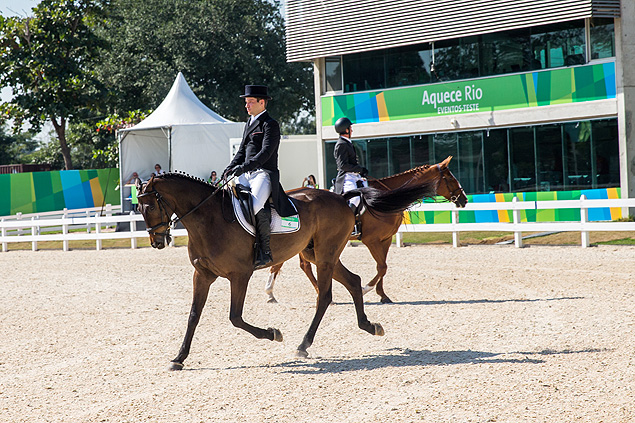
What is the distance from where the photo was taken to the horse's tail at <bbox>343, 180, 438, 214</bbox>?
9.62m

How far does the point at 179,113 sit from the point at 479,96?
1165 centimetres

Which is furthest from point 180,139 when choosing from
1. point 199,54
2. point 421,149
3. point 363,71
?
point 199,54

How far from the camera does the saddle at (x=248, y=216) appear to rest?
7.92 metres

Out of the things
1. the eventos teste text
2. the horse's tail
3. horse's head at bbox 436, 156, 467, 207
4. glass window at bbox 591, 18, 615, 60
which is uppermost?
glass window at bbox 591, 18, 615, 60

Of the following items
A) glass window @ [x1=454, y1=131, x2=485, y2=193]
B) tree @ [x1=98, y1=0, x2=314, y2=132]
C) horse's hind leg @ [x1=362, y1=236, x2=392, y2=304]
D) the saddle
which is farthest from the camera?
tree @ [x1=98, y1=0, x2=314, y2=132]

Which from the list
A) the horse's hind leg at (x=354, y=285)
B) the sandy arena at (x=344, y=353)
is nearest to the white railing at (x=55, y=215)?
the sandy arena at (x=344, y=353)

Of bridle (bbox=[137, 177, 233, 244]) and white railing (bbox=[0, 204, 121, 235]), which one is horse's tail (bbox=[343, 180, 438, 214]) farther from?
white railing (bbox=[0, 204, 121, 235])

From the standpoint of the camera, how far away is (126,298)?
43.0 ft

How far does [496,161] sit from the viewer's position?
25484 mm

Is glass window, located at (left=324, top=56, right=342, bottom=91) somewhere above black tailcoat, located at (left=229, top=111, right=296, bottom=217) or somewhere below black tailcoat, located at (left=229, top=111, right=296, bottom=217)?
above

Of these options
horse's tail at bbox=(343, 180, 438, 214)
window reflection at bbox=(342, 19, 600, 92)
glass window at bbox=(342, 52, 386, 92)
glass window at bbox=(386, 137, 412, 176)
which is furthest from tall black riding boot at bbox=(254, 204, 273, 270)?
glass window at bbox=(342, 52, 386, 92)

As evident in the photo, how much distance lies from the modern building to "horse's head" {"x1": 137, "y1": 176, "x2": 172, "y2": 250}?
18318 mm

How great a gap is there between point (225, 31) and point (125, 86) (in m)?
Answer: 6.95

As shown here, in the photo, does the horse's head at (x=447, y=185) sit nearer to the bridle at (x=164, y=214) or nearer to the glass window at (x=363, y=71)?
the bridle at (x=164, y=214)
